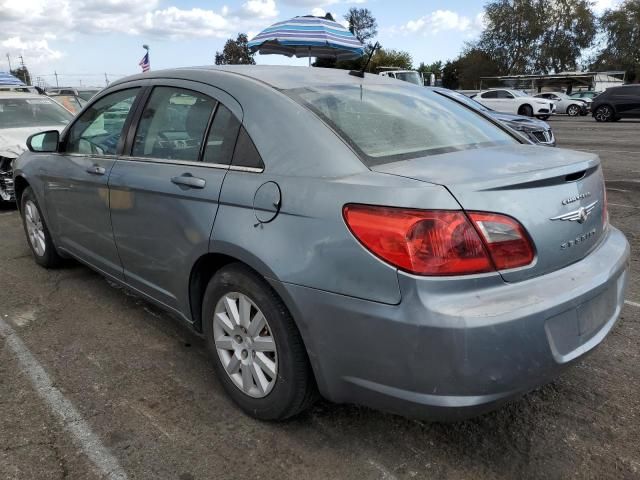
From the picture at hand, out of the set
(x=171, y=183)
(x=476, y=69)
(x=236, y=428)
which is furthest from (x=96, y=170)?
(x=476, y=69)

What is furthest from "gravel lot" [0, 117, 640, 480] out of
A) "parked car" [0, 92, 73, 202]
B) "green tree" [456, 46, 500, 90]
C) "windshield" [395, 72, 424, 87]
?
"green tree" [456, 46, 500, 90]

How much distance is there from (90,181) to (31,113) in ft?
18.8

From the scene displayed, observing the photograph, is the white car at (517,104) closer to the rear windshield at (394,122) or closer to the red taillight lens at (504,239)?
the rear windshield at (394,122)

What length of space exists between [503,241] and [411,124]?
3.16ft

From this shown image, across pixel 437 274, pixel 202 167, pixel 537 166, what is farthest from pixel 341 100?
pixel 437 274

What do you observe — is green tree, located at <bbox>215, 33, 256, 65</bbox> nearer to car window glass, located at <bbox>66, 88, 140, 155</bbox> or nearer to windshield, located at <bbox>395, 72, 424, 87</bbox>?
windshield, located at <bbox>395, 72, 424, 87</bbox>

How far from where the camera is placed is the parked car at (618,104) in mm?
22672

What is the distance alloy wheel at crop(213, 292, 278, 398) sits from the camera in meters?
2.40

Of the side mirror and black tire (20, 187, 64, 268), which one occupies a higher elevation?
the side mirror

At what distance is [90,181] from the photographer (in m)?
3.54

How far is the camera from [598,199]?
242cm

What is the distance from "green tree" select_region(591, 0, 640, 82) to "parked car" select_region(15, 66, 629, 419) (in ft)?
220

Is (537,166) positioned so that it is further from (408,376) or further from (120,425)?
(120,425)

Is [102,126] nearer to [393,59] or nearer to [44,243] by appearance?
[44,243]
